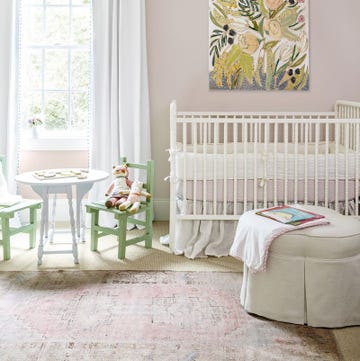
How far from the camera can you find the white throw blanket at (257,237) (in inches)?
93.2

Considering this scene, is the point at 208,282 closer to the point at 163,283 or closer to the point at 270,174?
the point at 163,283

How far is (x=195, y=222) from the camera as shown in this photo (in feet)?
11.2

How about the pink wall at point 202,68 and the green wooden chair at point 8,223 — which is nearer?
the green wooden chair at point 8,223

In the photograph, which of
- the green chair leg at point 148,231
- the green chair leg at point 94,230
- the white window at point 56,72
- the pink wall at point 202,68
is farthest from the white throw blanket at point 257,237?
the white window at point 56,72

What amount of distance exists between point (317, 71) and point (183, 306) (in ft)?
8.06

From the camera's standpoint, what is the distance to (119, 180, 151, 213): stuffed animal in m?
3.30

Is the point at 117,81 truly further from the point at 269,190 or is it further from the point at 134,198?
the point at 269,190

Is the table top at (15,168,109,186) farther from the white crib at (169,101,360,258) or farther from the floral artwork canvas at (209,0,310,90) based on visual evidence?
the floral artwork canvas at (209,0,310,90)

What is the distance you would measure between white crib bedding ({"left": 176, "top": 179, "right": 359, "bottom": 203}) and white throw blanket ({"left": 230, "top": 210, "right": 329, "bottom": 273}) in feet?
2.59

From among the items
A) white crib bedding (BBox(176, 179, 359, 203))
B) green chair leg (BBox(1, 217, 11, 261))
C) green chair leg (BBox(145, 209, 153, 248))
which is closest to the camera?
green chair leg (BBox(1, 217, 11, 261))

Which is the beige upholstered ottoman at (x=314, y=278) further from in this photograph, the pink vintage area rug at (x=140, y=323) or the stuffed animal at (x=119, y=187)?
the stuffed animal at (x=119, y=187)

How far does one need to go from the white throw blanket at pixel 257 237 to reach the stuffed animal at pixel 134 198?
0.92 meters

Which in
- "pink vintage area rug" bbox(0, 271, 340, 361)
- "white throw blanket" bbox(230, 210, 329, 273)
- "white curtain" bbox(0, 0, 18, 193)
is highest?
"white curtain" bbox(0, 0, 18, 193)

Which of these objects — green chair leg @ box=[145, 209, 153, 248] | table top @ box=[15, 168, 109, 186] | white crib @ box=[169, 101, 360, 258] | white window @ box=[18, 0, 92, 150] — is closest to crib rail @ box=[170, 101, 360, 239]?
white crib @ box=[169, 101, 360, 258]
